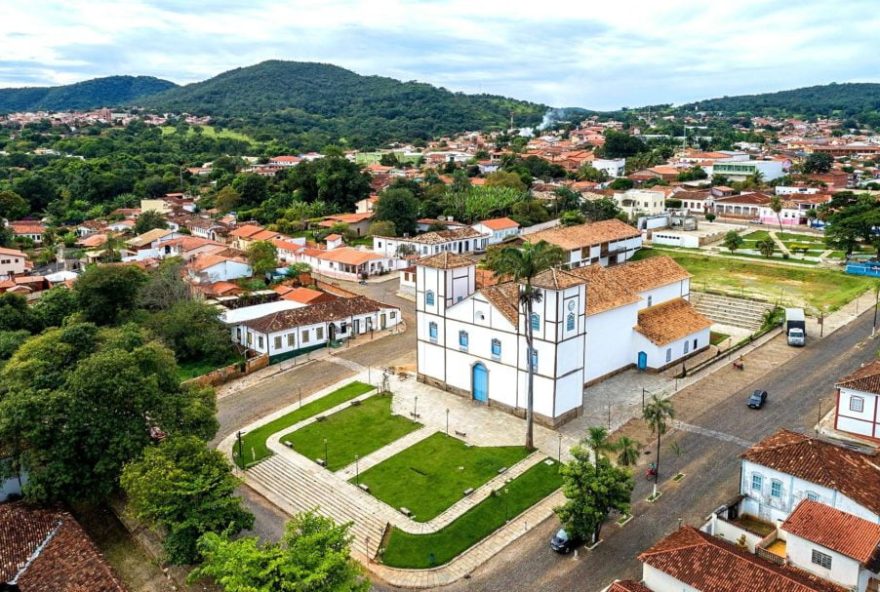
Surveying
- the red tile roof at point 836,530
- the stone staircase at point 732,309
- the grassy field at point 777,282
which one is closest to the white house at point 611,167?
the grassy field at point 777,282

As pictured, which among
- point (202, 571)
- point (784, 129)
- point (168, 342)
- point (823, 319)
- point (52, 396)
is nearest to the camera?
point (202, 571)

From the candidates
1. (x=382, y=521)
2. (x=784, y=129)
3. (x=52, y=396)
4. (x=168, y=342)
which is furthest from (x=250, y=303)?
(x=784, y=129)

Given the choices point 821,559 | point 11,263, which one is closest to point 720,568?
point 821,559

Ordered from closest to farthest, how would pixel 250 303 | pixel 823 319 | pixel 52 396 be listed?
pixel 52 396, pixel 823 319, pixel 250 303

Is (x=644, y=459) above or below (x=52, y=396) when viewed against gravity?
below

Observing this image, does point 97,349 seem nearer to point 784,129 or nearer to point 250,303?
point 250,303

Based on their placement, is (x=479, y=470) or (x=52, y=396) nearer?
(x=52, y=396)

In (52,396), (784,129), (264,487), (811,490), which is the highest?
(784,129)
